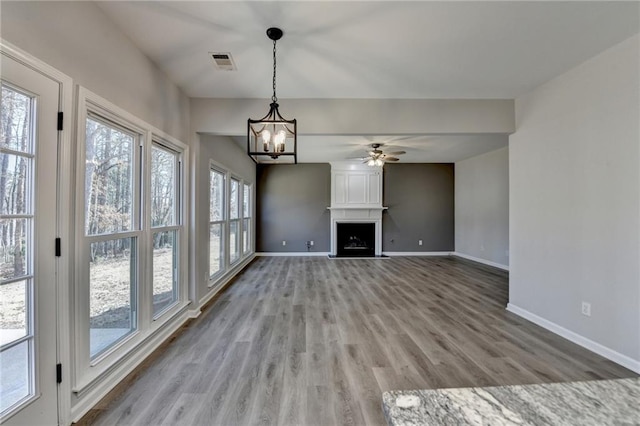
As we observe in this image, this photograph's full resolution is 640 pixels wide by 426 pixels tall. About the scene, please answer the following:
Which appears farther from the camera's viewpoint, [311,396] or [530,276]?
[530,276]

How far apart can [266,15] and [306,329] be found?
117 inches

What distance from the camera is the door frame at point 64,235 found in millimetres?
1606

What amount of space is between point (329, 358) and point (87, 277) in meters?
1.98

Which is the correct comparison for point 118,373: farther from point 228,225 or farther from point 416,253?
point 416,253

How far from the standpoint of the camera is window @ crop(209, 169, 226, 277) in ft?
14.3

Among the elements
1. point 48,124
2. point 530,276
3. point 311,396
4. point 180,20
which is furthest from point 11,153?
point 530,276

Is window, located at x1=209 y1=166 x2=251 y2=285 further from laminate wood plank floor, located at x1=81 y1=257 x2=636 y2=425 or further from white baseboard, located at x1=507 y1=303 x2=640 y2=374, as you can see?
white baseboard, located at x1=507 y1=303 x2=640 y2=374

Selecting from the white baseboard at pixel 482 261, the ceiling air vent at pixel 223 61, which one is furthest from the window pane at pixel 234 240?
the white baseboard at pixel 482 261

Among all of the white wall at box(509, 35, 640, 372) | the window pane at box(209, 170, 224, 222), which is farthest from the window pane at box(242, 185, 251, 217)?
the white wall at box(509, 35, 640, 372)

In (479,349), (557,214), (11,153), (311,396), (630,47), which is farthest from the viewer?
(557,214)

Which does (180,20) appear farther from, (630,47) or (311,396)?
(630,47)

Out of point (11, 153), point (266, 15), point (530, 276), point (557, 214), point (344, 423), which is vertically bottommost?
point (344, 423)

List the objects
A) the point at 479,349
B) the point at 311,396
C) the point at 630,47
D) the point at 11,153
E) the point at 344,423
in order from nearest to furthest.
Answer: the point at 11,153, the point at 344,423, the point at 311,396, the point at 630,47, the point at 479,349

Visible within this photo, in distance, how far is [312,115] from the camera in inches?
134
